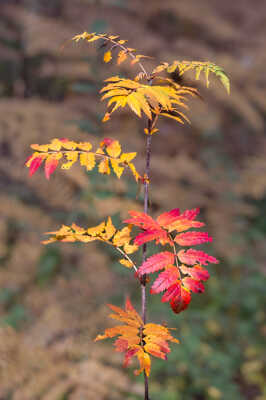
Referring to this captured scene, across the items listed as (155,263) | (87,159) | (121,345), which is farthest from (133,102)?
(121,345)

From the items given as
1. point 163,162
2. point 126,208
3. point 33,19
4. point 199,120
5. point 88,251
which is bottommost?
point 88,251

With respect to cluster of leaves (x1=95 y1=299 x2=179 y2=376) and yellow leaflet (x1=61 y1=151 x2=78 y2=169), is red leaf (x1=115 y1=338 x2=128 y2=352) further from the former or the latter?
yellow leaflet (x1=61 y1=151 x2=78 y2=169)

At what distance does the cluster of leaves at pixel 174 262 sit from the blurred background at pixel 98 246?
111cm

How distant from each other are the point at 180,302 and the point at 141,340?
0.14m

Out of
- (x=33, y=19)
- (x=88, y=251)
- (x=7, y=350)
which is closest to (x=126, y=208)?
(x=88, y=251)

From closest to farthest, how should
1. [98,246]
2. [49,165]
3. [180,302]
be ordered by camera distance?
[180,302], [49,165], [98,246]

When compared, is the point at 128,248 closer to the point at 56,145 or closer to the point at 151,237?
the point at 151,237

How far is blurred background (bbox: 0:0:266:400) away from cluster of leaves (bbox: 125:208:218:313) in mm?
1115

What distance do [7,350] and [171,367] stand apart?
95cm

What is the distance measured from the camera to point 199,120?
2.70m

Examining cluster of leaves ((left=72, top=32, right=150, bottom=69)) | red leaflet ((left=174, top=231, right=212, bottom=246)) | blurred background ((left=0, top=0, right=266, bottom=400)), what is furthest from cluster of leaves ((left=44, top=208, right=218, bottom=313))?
blurred background ((left=0, top=0, right=266, bottom=400))

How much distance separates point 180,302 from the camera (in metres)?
0.55

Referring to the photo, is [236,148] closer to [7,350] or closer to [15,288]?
[15,288]

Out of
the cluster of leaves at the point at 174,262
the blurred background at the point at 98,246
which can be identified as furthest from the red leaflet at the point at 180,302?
the blurred background at the point at 98,246
